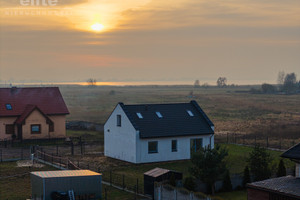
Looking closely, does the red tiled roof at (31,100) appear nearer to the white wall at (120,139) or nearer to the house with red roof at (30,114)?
the house with red roof at (30,114)

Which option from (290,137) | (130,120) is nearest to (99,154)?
(130,120)

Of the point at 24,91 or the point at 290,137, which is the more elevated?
the point at 24,91

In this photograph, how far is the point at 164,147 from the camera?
139 ft

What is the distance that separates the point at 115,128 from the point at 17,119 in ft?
61.3

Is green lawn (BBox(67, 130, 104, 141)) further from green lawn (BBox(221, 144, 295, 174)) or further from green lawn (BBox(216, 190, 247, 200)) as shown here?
green lawn (BBox(216, 190, 247, 200))

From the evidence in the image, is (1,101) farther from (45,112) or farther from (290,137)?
(290,137)

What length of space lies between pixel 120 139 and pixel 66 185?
52.7 ft

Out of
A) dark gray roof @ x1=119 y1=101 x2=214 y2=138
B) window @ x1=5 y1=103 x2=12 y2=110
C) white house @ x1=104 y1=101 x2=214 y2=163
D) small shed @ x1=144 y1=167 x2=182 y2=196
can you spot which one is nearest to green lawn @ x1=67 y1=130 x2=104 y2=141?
window @ x1=5 y1=103 x2=12 y2=110

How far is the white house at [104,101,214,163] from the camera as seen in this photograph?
4178 centimetres

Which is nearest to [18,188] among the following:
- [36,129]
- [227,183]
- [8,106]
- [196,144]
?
[227,183]

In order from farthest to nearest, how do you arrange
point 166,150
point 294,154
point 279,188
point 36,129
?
point 36,129 < point 166,150 < point 294,154 < point 279,188

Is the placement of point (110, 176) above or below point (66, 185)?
below

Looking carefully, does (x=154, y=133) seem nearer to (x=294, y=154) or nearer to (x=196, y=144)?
(x=196, y=144)

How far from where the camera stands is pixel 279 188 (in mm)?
22609
